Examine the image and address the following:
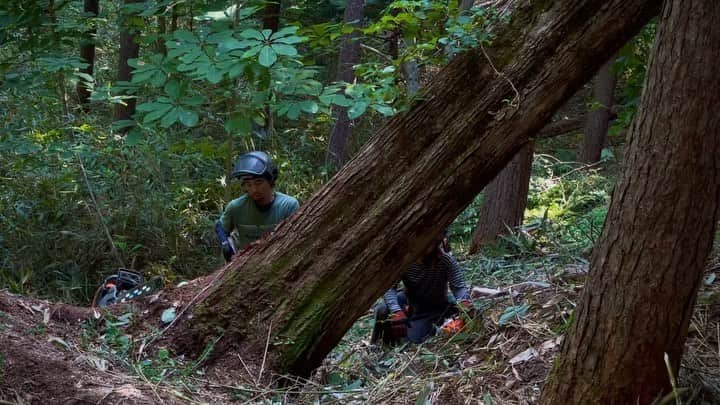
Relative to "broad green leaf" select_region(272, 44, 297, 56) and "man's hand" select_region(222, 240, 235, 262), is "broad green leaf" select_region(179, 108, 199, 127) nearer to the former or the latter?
"broad green leaf" select_region(272, 44, 297, 56)

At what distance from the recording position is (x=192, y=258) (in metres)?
8.67

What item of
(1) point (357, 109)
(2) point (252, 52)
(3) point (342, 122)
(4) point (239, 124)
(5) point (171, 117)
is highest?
(2) point (252, 52)

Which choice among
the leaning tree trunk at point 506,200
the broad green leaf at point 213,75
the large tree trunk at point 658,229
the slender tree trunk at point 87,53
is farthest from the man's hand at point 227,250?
the slender tree trunk at point 87,53

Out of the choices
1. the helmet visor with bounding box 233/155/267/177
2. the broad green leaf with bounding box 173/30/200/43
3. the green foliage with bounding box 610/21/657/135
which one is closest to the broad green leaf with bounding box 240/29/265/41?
the broad green leaf with bounding box 173/30/200/43

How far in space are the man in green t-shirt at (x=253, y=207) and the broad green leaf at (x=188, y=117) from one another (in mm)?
705

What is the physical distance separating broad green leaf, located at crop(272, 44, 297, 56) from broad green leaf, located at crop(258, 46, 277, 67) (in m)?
0.03

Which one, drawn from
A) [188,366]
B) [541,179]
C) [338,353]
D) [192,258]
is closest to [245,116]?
[338,353]

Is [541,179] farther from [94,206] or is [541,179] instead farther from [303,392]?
[303,392]

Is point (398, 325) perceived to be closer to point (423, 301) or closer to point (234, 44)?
point (423, 301)

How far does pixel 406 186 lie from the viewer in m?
4.03

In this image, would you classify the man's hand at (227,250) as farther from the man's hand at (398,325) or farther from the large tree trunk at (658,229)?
the large tree trunk at (658,229)

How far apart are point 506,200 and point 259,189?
3.68 m

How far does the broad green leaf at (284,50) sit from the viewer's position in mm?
4398

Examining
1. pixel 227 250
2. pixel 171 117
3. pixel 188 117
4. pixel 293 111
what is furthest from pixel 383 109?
pixel 227 250
